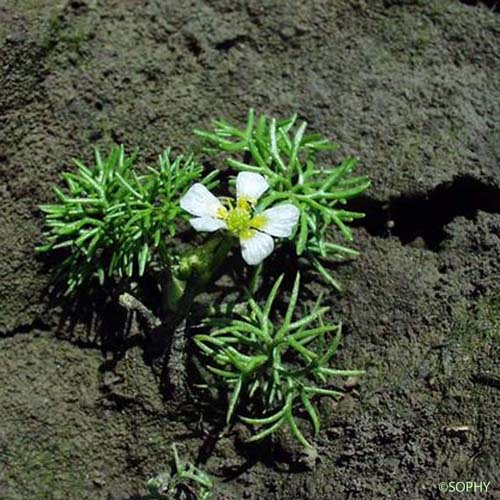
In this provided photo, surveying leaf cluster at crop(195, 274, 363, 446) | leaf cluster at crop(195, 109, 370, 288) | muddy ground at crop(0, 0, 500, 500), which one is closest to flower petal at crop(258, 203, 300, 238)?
leaf cluster at crop(195, 109, 370, 288)

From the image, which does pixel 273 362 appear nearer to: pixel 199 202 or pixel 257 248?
pixel 257 248

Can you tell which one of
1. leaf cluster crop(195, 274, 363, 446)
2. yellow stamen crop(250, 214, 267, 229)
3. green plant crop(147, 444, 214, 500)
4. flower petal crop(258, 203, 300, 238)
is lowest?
green plant crop(147, 444, 214, 500)

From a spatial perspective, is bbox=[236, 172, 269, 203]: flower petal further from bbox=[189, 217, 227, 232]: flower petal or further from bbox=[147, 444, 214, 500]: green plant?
bbox=[147, 444, 214, 500]: green plant

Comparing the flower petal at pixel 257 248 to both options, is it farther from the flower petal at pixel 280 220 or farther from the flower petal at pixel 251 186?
the flower petal at pixel 251 186

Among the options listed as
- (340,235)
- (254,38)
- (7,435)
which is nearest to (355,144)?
(340,235)

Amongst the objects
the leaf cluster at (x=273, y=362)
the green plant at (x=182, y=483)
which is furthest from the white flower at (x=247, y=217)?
the green plant at (x=182, y=483)

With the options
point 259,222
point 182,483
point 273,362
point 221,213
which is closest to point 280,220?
point 259,222

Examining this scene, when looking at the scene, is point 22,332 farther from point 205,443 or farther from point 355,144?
point 355,144
